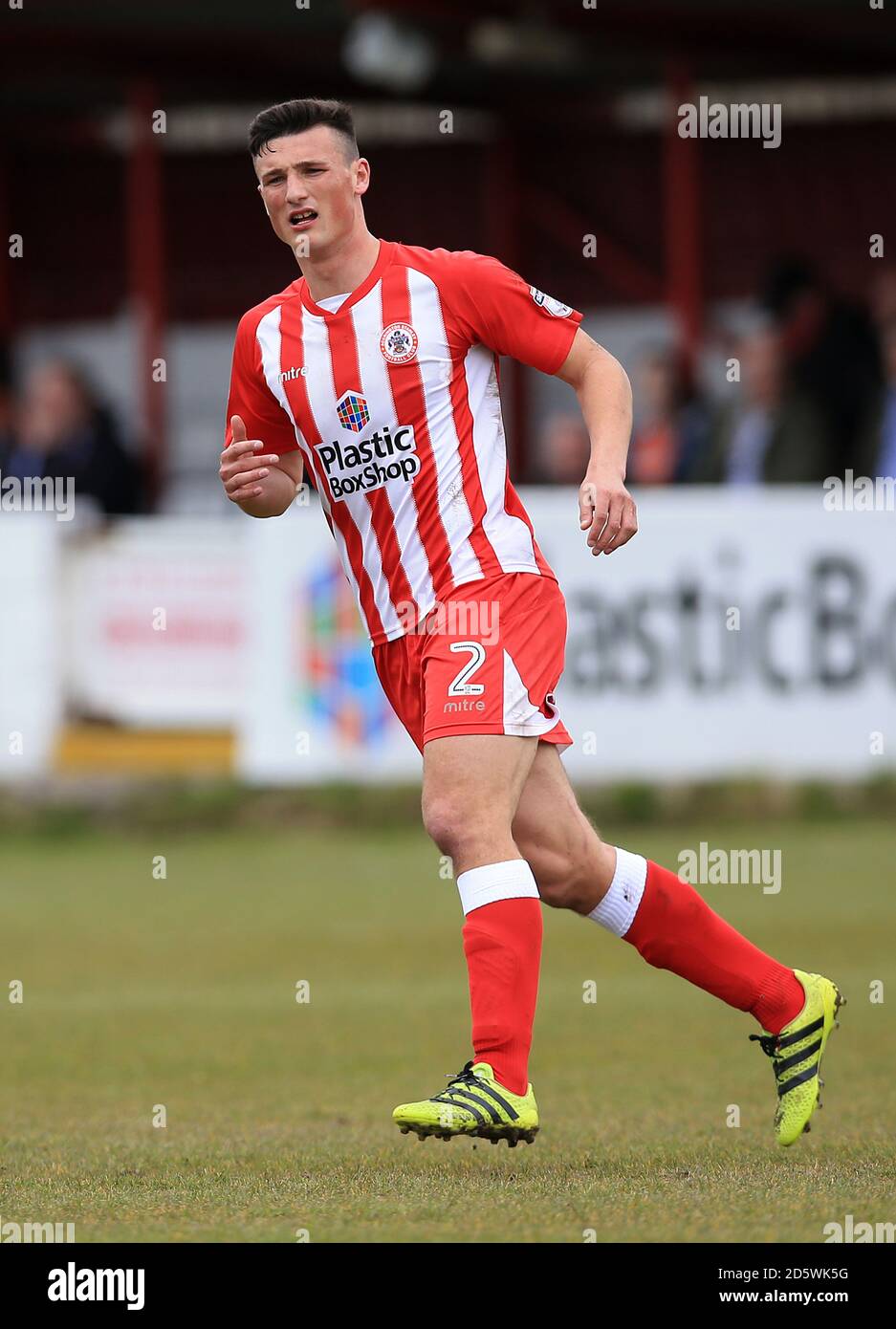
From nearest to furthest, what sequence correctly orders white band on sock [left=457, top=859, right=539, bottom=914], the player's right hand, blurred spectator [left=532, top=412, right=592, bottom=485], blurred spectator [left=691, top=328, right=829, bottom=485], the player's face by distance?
1. white band on sock [left=457, top=859, right=539, bottom=914]
2. the player's face
3. the player's right hand
4. blurred spectator [left=691, top=328, right=829, bottom=485]
5. blurred spectator [left=532, top=412, right=592, bottom=485]

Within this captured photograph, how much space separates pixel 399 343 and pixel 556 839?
1245 mm

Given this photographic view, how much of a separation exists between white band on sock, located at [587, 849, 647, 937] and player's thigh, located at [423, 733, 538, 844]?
422 mm

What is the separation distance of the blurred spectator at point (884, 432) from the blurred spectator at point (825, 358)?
0.15m

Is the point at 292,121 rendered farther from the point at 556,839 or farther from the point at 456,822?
the point at 556,839

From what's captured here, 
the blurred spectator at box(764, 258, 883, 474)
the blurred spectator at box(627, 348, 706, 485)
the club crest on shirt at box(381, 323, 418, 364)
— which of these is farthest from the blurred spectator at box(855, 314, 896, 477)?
the club crest on shirt at box(381, 323, 418, 364)

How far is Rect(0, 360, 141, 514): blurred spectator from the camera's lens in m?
15.3

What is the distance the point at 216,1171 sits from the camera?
5340 mm

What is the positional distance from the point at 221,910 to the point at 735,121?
1268 cm

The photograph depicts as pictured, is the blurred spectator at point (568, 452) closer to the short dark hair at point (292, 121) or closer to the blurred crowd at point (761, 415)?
the blurred crowd at point (761, 415)

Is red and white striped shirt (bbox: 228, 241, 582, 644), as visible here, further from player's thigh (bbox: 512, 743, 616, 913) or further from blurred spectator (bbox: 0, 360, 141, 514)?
blurred spectator (bbox: 0, 360, 141, 514)

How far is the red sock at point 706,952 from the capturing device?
569 cm

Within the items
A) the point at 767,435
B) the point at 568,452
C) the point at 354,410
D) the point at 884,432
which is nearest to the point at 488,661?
the point at 354,410

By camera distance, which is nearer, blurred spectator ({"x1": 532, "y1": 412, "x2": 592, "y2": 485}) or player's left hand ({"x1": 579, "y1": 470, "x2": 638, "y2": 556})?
player's left hand ({"x1": 579, "y1": 470, "x2": 638, "y2": 556})
